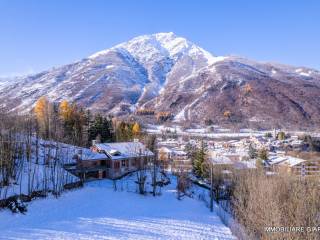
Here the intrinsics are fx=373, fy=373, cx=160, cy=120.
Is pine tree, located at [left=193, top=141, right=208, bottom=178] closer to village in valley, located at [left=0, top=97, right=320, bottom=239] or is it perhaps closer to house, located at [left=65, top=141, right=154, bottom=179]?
village in valley, located at [left=0, top=97, right=320, bottom=239]

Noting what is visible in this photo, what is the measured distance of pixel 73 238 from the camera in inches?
907

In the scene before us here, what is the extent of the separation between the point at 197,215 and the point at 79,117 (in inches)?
1340

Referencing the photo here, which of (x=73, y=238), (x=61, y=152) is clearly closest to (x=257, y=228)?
(x=73, y=238)

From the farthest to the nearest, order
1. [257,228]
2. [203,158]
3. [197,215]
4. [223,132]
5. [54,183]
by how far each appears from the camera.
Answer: [223,132] < [203,158] < [54,183] < [197,215] < [257,228]

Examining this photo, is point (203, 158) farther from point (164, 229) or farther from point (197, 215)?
point (164, 229)

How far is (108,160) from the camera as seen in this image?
46.8 m

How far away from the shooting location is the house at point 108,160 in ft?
143

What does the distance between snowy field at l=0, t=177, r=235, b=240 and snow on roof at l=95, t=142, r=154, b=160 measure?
961 centimetres

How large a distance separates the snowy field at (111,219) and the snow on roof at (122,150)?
31.5 ft

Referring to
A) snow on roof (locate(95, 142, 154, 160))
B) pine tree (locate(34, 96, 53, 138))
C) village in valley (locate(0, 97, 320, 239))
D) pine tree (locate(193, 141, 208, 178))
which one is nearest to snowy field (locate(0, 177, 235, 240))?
village in valley (locate(0, 97, 320, 239))

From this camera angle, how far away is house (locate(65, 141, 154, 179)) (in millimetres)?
43566

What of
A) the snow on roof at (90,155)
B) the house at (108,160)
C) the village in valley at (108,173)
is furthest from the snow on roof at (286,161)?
the snow on roof at (90,155)

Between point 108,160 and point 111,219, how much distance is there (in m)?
18.9

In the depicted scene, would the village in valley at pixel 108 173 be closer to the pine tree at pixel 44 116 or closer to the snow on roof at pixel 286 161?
the pine tree at pixel 44 116
